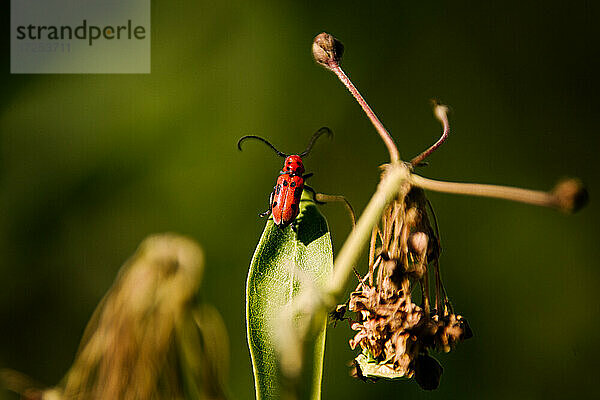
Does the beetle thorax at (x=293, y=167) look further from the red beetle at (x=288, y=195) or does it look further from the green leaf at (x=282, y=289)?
the green leaf at (x=282, y=289)

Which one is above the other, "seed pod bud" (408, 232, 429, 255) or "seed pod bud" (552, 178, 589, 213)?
"seed pod bud" (552, 178, 589, 213)

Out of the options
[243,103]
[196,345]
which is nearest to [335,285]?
[196,345]

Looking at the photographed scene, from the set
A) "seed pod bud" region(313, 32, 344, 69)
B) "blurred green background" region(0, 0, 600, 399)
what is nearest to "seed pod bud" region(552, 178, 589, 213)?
"seed pod bud" region(313, 32, 344, 69)

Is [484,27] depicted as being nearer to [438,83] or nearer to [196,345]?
[438,83]

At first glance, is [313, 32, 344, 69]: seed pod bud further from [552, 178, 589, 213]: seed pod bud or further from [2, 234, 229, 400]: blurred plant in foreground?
[552, 178, 589, 213]: seed pod bud

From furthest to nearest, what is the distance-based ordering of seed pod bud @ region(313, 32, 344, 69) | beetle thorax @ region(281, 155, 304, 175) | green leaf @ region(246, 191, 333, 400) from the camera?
beetle thorax @ region(281, 155, 304, 175)
seed pod bud @ region(313, 32, 344, 69)
green leaf @ region(246, 191, 333, 400)
